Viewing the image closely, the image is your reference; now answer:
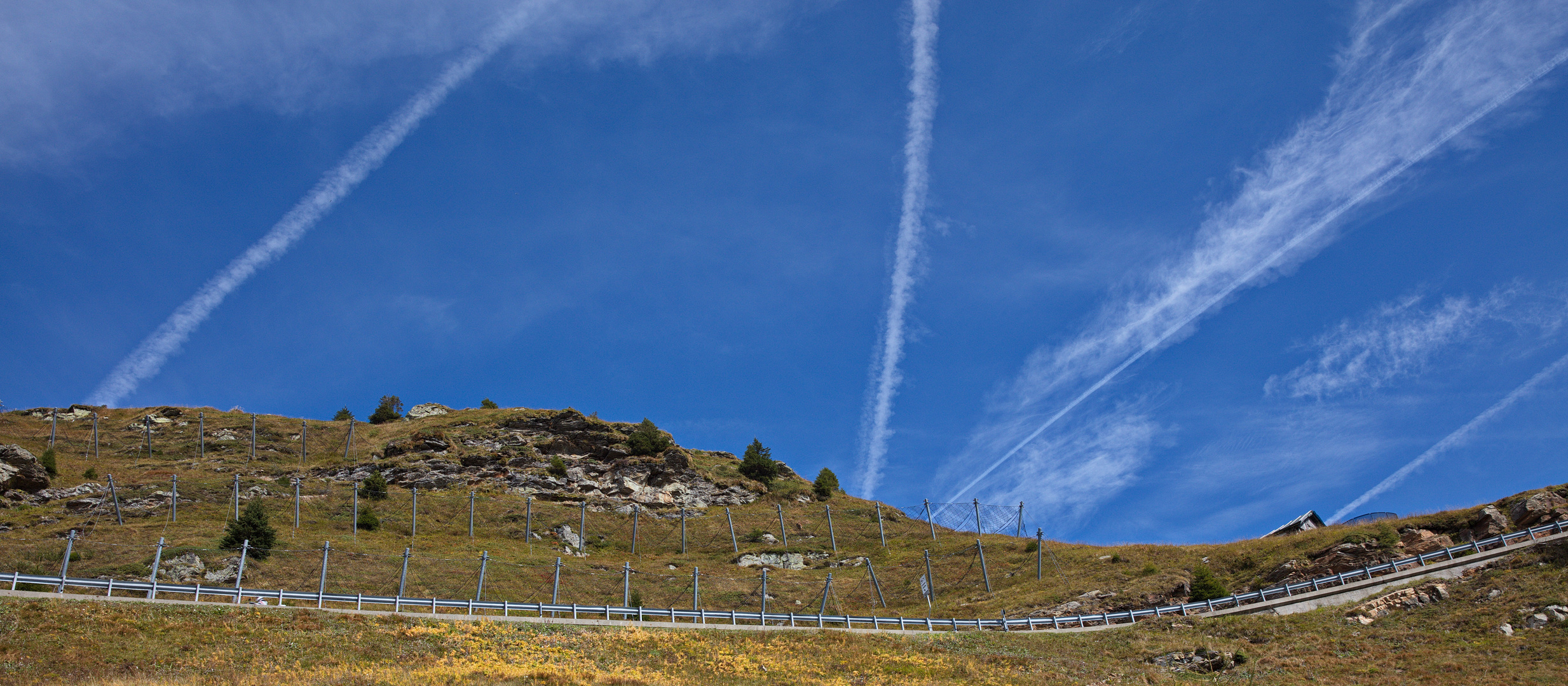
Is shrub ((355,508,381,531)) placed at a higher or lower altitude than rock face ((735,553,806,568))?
higher

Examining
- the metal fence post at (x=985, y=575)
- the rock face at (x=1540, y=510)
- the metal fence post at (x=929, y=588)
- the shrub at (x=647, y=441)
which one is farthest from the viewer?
the shrub at (x=647, y=441)

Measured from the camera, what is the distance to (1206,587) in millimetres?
41625

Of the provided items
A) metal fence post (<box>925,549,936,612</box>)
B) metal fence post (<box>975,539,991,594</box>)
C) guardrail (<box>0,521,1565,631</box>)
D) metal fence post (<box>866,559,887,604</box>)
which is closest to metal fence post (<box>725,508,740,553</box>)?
metal fence post (<box>866,559,887,604</box>)

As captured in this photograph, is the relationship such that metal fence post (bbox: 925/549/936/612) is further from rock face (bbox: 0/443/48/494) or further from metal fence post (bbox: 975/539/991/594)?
rock face (bbox: 0/443/48/494)

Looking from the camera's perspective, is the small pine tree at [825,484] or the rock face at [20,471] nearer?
the rock face at [20,471]

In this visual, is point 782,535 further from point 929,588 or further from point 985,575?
point 985,575

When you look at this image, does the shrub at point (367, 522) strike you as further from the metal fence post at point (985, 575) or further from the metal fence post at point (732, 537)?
the metal fence post at point (985, 575)

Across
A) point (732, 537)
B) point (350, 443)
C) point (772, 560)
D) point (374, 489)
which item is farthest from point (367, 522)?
point (772, 560)

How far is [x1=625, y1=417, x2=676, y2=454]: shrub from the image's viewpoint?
286 ft

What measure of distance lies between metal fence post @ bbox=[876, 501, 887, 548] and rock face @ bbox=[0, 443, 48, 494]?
6405cm

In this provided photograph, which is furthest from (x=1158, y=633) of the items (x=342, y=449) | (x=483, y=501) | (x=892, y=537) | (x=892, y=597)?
(x=342, y=449)

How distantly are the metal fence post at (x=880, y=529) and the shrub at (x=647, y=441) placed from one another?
82.5ft

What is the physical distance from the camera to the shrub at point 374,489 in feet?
220

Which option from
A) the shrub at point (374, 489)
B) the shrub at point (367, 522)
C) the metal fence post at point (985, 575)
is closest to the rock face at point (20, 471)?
the shrub at point (374, 489)
